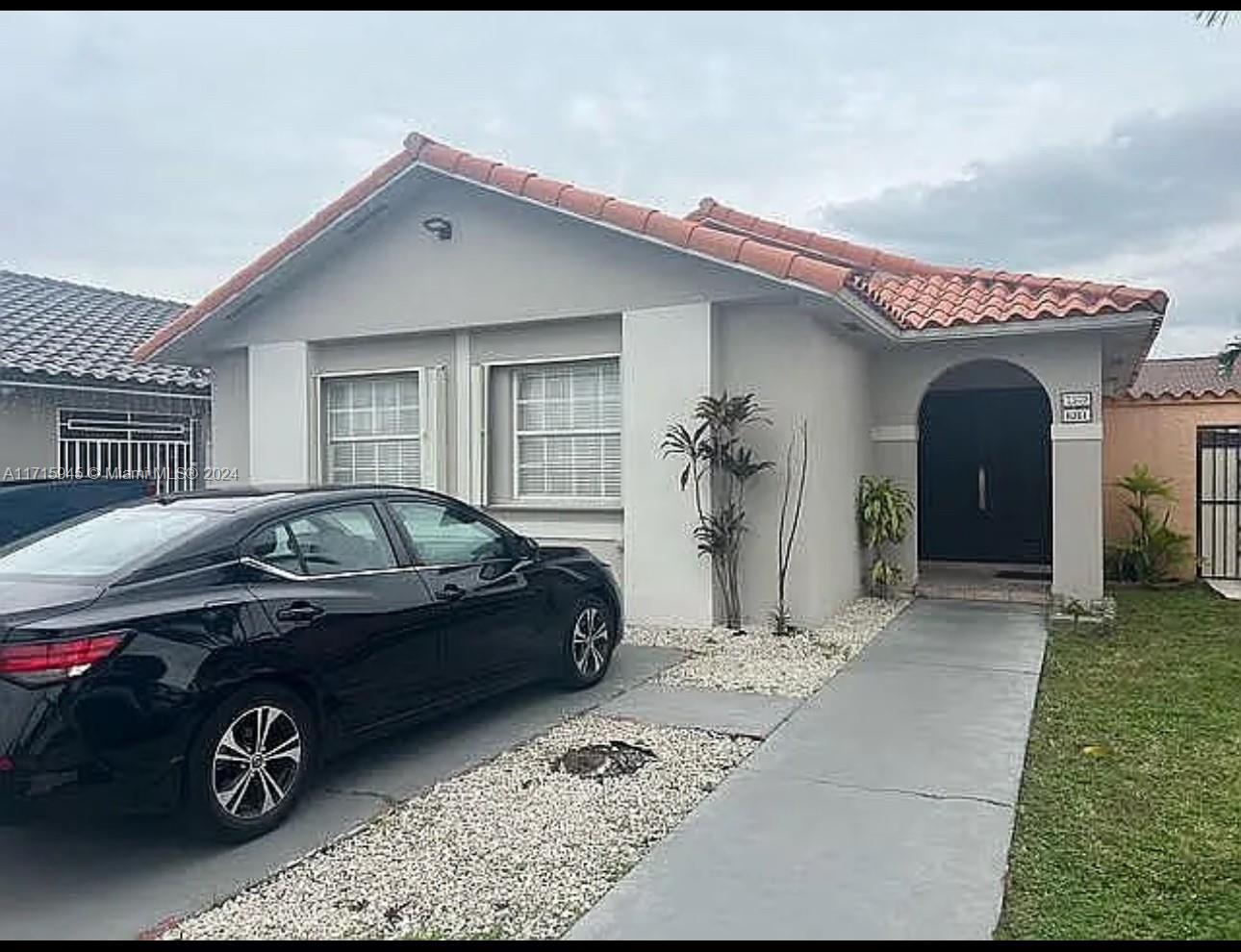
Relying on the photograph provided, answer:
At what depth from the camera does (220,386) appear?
40.3ft

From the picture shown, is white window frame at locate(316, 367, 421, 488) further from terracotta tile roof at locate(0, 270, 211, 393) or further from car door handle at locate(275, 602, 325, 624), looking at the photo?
car door handle at locate(275, 602, 325, 624)

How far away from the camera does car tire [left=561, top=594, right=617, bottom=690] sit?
6.58 meters

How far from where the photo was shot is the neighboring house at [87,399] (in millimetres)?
13203

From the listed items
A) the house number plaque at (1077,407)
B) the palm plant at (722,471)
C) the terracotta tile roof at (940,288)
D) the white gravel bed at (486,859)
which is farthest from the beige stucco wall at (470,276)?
the white gravel bed at (486,859)

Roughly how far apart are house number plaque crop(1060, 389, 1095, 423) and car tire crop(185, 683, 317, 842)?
8.94 meters

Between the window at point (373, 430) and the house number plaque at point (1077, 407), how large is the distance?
7.40 meters

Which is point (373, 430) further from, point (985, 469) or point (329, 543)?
point (985, 469)

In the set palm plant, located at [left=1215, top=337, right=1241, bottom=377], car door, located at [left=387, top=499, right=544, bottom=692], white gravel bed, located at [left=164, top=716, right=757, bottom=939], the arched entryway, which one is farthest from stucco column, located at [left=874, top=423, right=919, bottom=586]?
white gravel bed, located at [left=164, top=716, right=757, bottom=939]

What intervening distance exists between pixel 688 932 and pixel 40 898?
8.69 ft

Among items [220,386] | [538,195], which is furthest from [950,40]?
[220,386]

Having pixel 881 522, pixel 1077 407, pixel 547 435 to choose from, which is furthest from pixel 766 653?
pixel 1077 407

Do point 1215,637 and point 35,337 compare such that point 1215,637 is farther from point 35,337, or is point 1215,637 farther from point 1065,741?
point 35,337

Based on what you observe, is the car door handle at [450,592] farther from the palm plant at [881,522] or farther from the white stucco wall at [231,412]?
the white stucco wall at [231,412]

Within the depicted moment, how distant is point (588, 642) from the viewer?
6.80m
